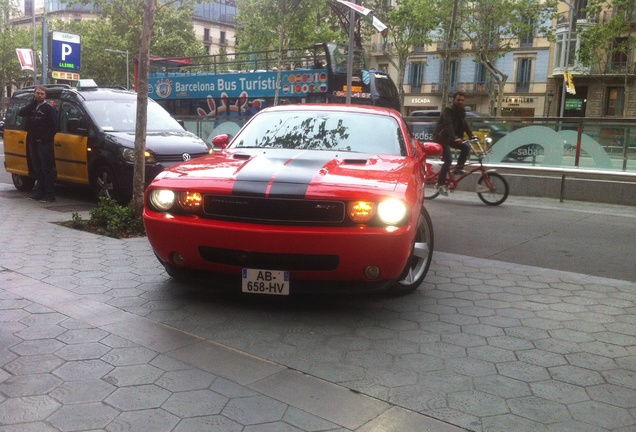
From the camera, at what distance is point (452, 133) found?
35.8ft

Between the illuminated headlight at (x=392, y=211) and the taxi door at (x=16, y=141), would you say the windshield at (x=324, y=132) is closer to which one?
the illuminated headlight at (x=392, y=211)

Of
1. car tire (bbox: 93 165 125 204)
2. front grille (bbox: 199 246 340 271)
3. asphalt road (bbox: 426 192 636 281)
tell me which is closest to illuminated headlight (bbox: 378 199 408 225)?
front grille (bbox: 199 246 340 271)

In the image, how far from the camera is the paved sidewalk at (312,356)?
117 inches

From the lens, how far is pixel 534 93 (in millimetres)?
49656

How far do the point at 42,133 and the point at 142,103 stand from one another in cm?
283

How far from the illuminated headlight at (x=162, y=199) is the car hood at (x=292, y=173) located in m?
0.06

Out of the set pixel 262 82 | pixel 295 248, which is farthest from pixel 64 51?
pixel 295 248

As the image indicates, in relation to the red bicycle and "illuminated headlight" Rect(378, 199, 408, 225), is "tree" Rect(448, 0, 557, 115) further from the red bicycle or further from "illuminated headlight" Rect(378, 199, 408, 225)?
"illuminated headlight" Rect(378, 199, 408, 225)

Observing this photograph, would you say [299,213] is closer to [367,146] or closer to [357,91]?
[367,146]

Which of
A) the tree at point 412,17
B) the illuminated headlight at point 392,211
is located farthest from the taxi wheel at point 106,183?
the tree at point 412,17

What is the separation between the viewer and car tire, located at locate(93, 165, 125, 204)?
9.34 metres

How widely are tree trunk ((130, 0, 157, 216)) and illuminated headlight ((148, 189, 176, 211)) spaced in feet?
10.6

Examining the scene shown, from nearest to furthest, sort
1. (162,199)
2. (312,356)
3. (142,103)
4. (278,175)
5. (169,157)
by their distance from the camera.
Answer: (312,356) < (278,175) < (162,199) < (142,103) < (169,157)

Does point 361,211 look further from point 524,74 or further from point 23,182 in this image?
point 524,74
